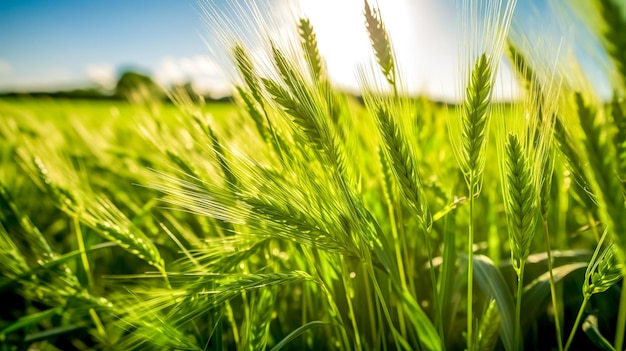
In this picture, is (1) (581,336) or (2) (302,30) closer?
(2) (302,30)

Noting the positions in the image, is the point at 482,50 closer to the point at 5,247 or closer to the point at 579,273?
the point at 579,273

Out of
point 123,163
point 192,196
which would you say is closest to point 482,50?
point 192,196

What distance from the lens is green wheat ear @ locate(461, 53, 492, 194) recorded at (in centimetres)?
53

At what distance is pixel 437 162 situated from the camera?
3.72 ft

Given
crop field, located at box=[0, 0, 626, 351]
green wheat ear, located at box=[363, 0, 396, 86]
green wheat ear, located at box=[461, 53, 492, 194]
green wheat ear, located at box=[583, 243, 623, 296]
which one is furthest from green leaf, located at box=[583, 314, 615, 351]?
green wheat ear, located at box=[363, 0, 396, 86]

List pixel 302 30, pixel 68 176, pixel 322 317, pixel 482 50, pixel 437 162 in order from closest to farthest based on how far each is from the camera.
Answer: pixel 482 50, pixel 302 30, pixel 322 317, pixel 68 176, pixel 437 162

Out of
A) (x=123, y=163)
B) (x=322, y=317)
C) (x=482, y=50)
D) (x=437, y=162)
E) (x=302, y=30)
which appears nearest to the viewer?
(x=482, y=50)

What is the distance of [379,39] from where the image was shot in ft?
2.00

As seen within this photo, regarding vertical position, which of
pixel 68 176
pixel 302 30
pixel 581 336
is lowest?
pixel 581 336

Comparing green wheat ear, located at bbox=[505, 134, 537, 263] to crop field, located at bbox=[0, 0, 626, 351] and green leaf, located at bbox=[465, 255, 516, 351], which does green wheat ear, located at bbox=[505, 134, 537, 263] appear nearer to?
crop field, located at bbox=[0, 0, 626, 351]

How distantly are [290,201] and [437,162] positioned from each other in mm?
635

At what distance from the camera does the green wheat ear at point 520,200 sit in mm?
508

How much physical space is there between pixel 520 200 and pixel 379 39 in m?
0.27

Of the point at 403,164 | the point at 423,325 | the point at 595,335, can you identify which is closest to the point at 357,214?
the point at 403,164
